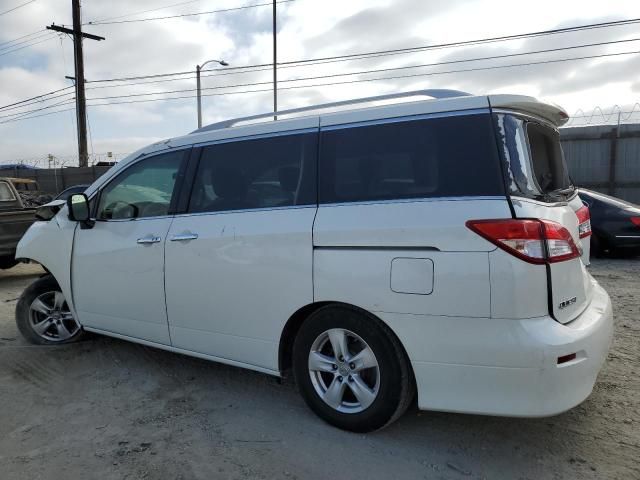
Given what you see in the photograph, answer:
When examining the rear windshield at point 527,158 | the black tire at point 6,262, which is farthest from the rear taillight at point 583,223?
the black tire at point 6,262

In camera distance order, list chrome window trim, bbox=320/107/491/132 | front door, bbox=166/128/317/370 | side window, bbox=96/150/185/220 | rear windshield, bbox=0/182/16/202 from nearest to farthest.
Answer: chrome window trim, bbox=320/107/491/132
front door, bbox=166/128/317/370
side window, bbox=96/150/185/220
rear windshield, bbox=0/182/16/202

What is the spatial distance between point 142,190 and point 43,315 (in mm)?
1815

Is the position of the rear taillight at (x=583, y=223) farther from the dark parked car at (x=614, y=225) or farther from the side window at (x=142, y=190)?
the dark parked car at (x=614, y=225)

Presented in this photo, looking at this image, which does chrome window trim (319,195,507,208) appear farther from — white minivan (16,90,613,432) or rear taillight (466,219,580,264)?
rear taillight (466,219,580,264)

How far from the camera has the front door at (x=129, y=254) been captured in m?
3.83

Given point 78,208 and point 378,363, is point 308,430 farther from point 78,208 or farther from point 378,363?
point 78,208

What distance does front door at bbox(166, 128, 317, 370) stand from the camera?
10.4 feet

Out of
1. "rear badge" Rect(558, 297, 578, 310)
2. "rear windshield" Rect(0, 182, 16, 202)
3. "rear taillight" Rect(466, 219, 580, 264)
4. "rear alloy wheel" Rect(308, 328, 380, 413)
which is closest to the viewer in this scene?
"rear taillight" Rect(466, 219, 580, 264)

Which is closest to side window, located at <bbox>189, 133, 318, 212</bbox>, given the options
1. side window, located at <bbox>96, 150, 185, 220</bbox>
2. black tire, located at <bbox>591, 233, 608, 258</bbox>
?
side window, located at <bbox>96, 150, 185, 220</bbox>

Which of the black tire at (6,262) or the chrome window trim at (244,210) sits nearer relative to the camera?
the chrome window trim at (244,210)

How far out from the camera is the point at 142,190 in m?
4.11

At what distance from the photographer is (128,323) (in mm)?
4066

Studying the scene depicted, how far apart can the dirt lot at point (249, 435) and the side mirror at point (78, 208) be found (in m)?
1.25

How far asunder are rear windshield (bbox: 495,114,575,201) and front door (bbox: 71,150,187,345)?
2.30 meters
